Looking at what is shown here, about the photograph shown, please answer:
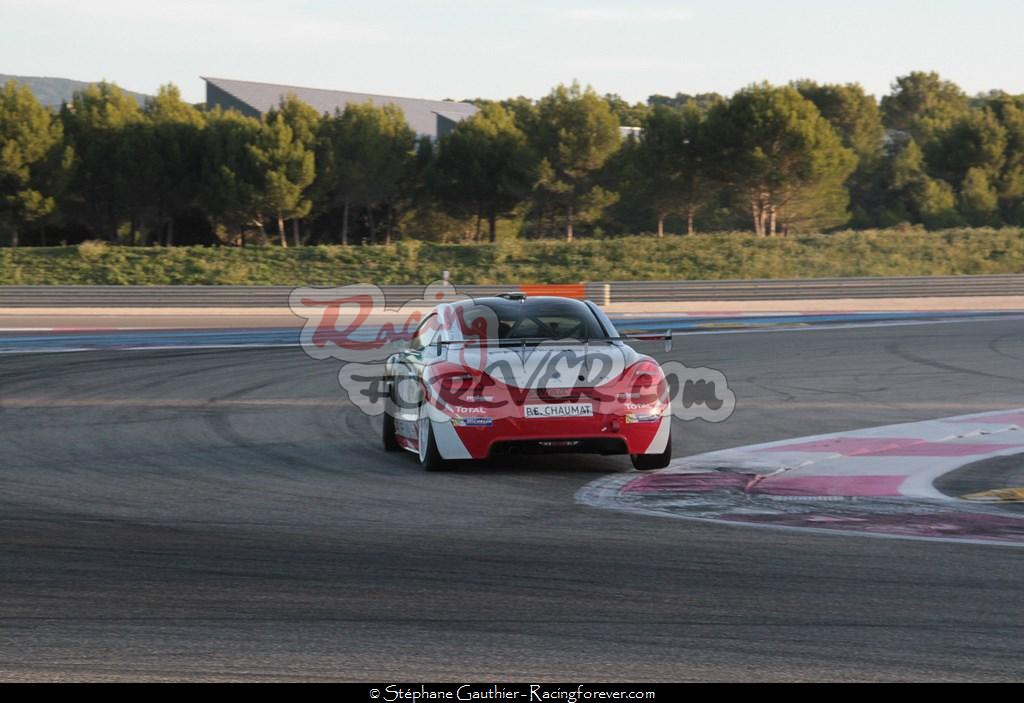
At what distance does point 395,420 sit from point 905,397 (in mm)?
6240

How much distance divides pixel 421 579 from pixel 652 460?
3.76 m

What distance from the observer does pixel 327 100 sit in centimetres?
7281

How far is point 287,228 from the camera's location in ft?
197

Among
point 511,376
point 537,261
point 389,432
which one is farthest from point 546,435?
point 537,261

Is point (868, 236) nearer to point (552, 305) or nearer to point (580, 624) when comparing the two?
point (552, 305)

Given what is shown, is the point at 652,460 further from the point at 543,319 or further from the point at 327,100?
the point at 327,100

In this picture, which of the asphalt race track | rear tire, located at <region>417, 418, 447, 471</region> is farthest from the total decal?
the asphalt race track

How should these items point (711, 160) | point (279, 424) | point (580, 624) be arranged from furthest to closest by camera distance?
1. point (711, 160)
2. point (279, 424)
3. point (580, 624)

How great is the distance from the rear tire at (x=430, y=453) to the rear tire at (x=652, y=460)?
1.34 m

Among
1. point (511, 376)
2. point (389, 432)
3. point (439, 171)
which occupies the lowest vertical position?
point (389, 432)

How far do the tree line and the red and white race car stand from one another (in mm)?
43991

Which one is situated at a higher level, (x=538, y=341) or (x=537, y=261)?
(x=538, y=341)

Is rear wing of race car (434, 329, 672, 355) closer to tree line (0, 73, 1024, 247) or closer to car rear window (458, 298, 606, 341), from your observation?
car rear window (458, 298, 606, 341)
